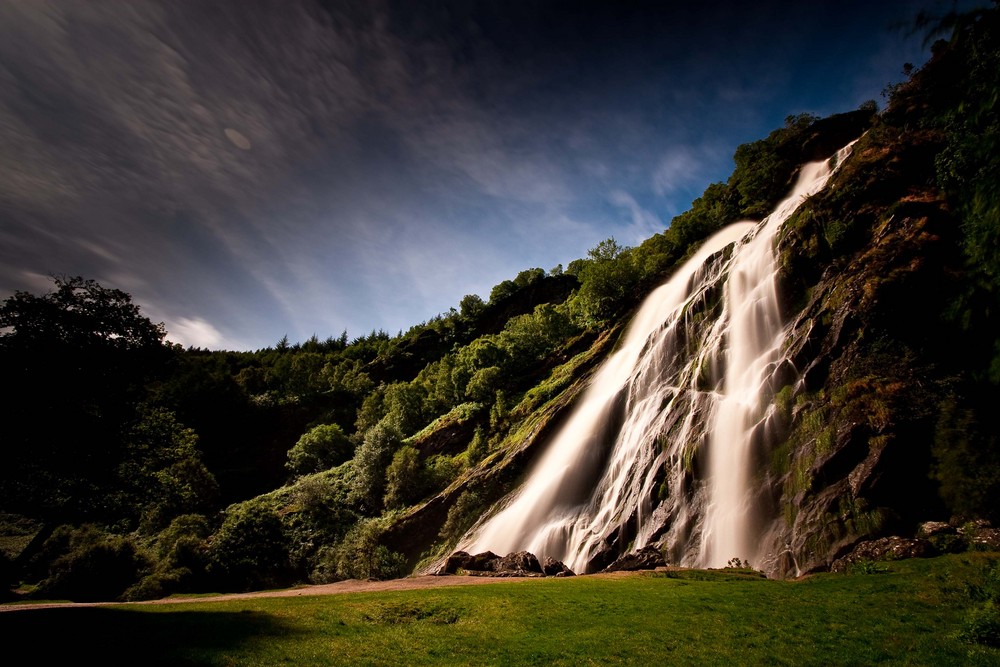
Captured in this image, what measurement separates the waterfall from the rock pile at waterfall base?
277cm

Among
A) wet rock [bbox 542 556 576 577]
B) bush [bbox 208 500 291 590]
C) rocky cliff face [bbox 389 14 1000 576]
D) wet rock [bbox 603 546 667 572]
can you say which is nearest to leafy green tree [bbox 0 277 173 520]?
bush [bbox 208 500 291 590]

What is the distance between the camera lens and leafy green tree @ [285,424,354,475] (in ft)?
241

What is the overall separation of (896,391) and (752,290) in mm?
13421

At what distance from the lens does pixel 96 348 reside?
23094 millimetres

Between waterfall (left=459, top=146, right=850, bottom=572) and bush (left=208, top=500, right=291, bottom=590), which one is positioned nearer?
waterfall (left=459, top=146, right=850, bottom=572)

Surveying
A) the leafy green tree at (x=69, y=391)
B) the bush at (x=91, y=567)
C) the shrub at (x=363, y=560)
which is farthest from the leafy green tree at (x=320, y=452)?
the leafy green tree at (x=69, y=391)

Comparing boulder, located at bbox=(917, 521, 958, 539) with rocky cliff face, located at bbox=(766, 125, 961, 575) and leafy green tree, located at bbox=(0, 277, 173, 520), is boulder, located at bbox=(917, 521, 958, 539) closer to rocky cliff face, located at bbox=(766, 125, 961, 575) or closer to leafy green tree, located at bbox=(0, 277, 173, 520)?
rocky cliff face, located at bbox=(766, 125, 961, 575)

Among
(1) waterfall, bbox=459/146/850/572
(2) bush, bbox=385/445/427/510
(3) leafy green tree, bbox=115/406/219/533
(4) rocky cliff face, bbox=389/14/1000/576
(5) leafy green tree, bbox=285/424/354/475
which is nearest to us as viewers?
(4) rocky cliff face, bbox=389/14/1000/576

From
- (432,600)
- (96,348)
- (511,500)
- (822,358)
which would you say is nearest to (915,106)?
(822,358)

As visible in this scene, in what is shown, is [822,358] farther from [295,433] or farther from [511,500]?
[295,433]

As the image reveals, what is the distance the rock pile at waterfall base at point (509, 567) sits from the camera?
23.5 metres

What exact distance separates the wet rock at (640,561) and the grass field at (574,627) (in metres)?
5.35

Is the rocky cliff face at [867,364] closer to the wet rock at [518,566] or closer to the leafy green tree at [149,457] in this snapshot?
the wet rock at [518,566]

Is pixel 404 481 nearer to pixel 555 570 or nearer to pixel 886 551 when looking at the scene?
pixel 555 570
